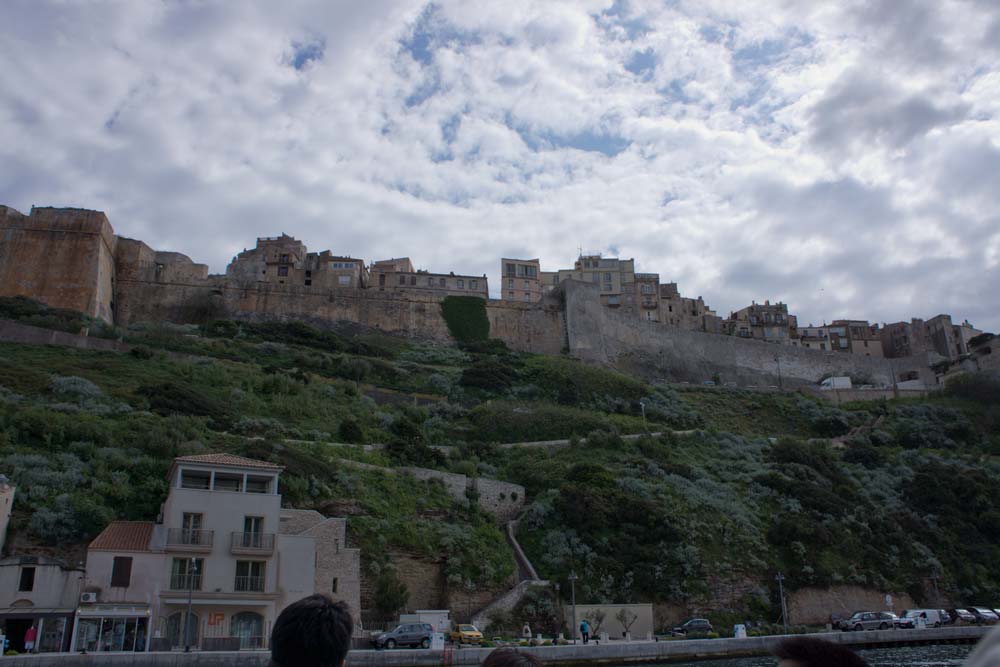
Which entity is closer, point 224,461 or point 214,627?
point 214,627

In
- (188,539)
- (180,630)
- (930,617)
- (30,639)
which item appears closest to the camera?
(30,639)

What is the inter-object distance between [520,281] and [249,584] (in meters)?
54.5

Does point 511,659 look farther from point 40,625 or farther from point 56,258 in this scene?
point 56,258

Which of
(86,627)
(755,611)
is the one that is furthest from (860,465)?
(86,627)

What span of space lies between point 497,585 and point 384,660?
8.40m

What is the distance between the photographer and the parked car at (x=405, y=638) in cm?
2230

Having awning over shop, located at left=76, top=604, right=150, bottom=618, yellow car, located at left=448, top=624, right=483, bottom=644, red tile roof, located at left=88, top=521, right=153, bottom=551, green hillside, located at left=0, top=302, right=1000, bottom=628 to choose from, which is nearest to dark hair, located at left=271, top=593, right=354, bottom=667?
awning over shop, located at left=76, top=604, right=150, bottom=618

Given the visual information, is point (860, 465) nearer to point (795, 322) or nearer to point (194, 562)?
point (194, 562)

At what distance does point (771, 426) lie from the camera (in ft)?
183

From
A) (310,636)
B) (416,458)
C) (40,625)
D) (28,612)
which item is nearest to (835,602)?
(416,458)

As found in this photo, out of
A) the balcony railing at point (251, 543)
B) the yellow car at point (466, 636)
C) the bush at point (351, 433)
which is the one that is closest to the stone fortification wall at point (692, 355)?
the bush at point (351, 433)

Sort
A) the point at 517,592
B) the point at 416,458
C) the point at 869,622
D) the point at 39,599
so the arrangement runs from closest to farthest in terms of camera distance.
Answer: the point at 39,599 < the point at 517,592 < the point at 869,622 < the point at 416,458

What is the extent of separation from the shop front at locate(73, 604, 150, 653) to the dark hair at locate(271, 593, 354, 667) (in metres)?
20.1

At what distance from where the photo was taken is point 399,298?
210ft
